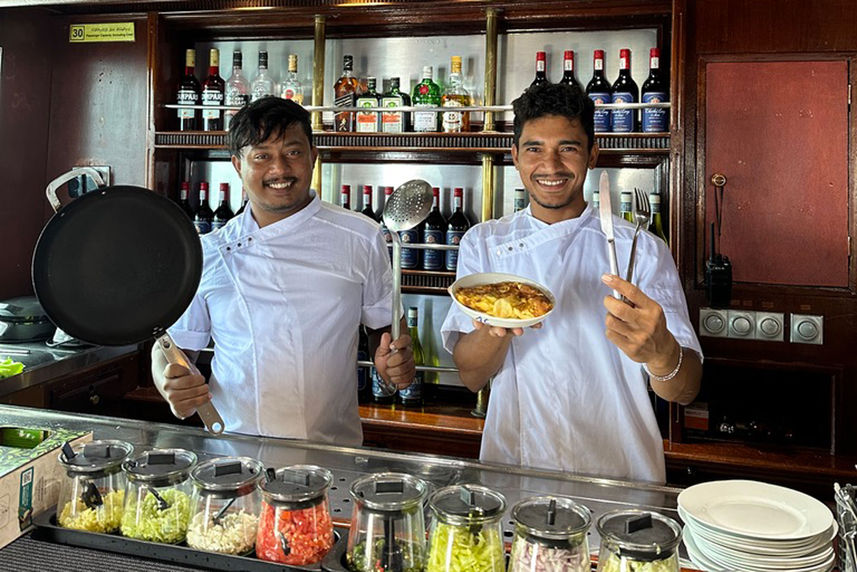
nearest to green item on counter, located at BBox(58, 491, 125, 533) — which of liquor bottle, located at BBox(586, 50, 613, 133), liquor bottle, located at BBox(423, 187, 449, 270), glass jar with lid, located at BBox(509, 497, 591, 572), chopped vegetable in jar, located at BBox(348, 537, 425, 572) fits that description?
chopped vegetable in jar, located at BBox(348, 537, 425, 572)

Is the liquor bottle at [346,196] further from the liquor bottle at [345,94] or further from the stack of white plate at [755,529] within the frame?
the stack of white plate at [755,529]

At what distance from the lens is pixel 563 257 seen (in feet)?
4.70

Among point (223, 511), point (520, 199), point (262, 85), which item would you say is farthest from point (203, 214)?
point (223, 511)

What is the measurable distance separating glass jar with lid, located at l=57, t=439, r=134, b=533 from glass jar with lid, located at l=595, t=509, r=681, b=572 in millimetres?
604

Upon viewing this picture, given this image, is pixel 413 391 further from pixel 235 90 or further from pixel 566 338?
pixel 235 90

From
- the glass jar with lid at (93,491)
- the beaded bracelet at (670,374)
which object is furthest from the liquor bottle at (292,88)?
the glass jar with lid at (93,491)

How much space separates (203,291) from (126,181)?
1391 mm

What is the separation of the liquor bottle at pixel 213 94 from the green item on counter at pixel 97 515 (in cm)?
198

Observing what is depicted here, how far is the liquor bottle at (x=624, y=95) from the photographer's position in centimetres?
222

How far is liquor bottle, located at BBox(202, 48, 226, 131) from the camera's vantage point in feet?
8.50

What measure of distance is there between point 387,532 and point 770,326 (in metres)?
1.74

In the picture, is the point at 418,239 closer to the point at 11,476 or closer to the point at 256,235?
the point at 256,235

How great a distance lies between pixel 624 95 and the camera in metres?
2.26

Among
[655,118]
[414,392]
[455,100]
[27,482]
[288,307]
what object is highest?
[455,100]
